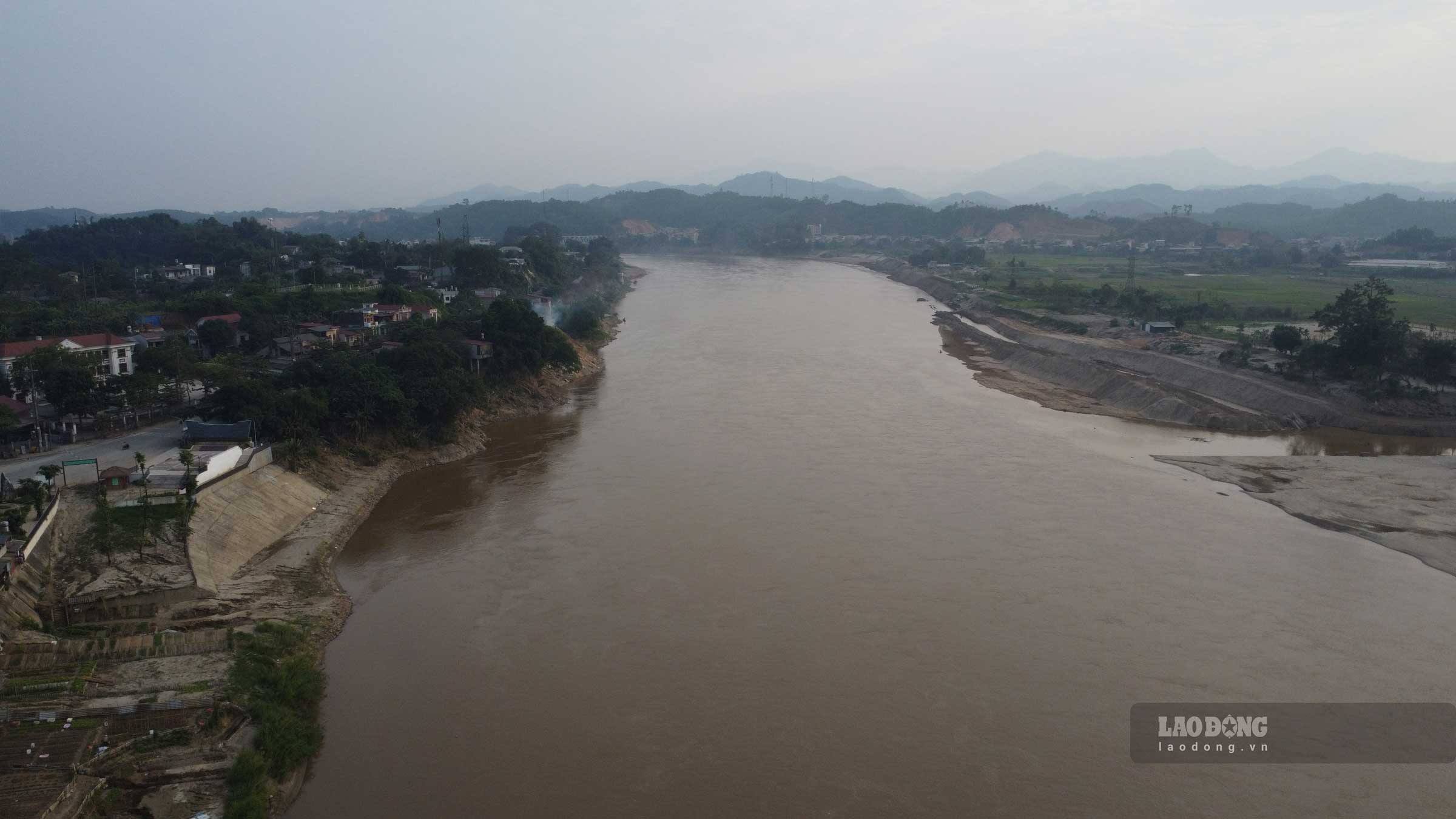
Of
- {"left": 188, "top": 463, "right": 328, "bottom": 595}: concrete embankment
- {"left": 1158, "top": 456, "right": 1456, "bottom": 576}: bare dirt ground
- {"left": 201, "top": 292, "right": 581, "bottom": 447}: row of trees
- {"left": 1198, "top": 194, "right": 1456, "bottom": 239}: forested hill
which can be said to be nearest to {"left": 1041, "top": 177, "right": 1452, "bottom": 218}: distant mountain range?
{"left": 1198, "top": 194, "right": 1456, "bottom": 239}: forested hill

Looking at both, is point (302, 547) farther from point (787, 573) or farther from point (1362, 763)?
point (1362, 763)

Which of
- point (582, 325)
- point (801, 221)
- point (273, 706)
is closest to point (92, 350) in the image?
point (273, 706)

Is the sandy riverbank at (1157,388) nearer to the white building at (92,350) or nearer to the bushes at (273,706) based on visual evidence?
the bushes at (273,706)

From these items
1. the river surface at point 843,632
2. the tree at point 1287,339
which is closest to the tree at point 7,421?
the river surface at point 843,632

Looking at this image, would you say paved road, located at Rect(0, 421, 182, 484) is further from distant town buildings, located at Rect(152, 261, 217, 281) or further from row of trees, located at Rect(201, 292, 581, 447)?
distant town buildings, located at Rect(152, 261, 217, 281)

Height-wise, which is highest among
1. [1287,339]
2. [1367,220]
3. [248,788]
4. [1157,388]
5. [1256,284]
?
[1367,220]

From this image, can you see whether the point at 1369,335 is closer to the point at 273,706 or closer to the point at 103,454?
the point at 273,706
